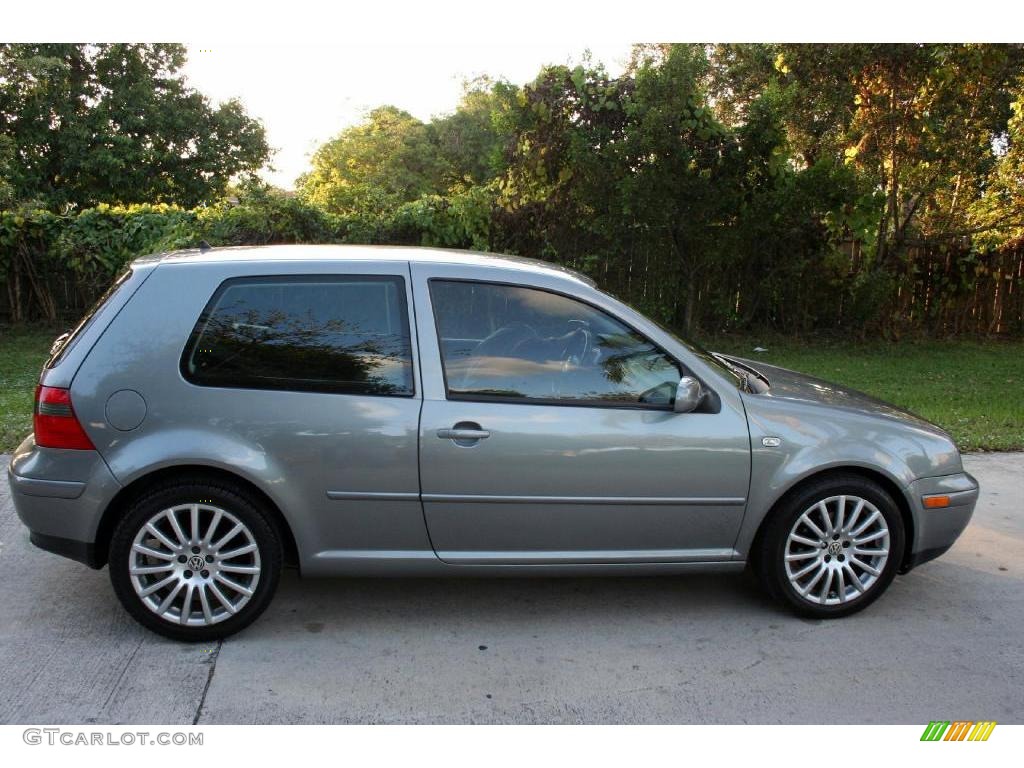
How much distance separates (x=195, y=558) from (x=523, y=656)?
56.0 inches

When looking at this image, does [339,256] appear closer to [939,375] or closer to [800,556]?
[800,556]

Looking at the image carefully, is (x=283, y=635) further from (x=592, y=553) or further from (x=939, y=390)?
(x=939, y=390)

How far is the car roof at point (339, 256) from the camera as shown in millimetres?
3879

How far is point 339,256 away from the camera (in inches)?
154

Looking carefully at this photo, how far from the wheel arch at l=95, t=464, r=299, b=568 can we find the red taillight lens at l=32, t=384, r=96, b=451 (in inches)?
9.2

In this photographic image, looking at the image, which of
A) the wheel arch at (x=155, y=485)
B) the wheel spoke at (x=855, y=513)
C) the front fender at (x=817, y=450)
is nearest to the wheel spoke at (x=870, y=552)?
the wheel spoke at (x=855, y=513)

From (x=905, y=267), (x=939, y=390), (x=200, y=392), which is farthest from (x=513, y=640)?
(x=905, y=267)

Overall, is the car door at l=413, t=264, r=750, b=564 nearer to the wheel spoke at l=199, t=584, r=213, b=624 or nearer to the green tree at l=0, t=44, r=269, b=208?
the wheel spoke at l=199, t=584, r=213, b=624

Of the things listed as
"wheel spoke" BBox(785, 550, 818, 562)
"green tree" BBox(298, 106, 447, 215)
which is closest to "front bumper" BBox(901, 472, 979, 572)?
"wheel spoke" BBox(785, 550, 818, 562)

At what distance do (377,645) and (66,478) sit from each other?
1449 millimetres

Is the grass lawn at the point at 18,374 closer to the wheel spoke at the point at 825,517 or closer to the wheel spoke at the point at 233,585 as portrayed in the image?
the wheel spoke at the point at 233,585

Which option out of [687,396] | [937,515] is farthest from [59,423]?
[937,515]

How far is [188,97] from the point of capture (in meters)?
21.5

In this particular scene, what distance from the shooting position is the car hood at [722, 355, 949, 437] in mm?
4129
